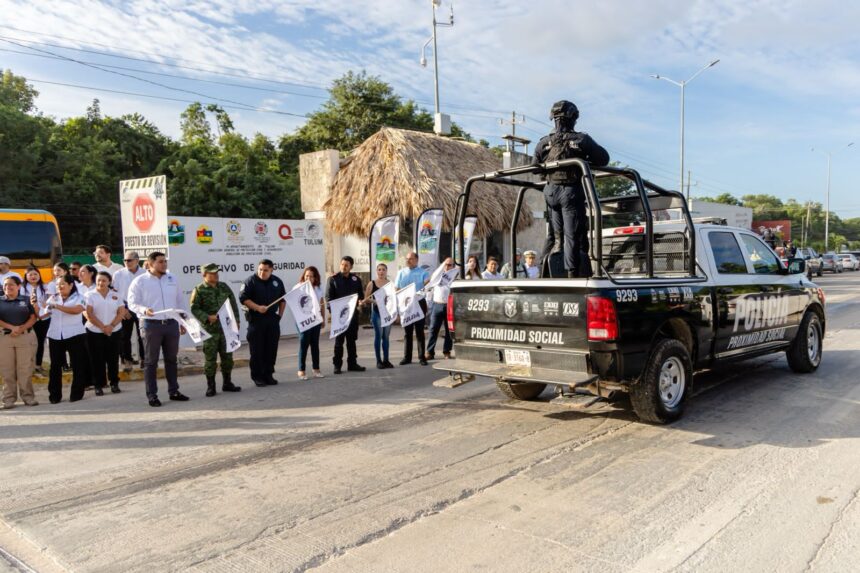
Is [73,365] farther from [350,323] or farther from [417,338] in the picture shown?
[417,338]

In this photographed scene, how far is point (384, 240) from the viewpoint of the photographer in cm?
1573

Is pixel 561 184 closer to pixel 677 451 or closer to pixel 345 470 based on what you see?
pixel 677 451

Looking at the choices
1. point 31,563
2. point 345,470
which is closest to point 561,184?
point 345,470

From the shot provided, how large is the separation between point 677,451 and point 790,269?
4333 millimetres

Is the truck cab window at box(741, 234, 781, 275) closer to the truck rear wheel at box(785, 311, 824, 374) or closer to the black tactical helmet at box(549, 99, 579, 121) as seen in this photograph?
the truck rear wheel at box(785, 311, 824, 374)

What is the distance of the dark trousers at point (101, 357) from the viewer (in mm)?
8648

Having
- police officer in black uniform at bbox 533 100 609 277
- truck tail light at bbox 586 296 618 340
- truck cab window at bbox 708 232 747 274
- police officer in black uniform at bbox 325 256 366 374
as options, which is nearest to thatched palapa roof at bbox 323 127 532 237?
police officer in black uniform at bbox 325 256 366 374

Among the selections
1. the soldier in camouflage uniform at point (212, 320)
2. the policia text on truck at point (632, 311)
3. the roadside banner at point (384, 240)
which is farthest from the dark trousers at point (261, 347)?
the roadside banner at point (384, 240)

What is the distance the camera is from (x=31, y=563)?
3.56 m

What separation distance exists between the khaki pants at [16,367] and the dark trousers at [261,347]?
2.73 meters

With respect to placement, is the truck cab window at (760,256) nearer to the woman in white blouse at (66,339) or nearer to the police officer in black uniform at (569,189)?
the police officer in black uniform at (569,189)

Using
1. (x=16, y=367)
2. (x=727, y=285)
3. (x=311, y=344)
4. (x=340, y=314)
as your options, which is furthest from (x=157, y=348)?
(x=727, y=285)

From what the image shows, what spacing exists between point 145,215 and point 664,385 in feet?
34.7

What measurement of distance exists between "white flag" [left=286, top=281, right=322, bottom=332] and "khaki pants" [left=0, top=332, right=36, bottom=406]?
341 cm
